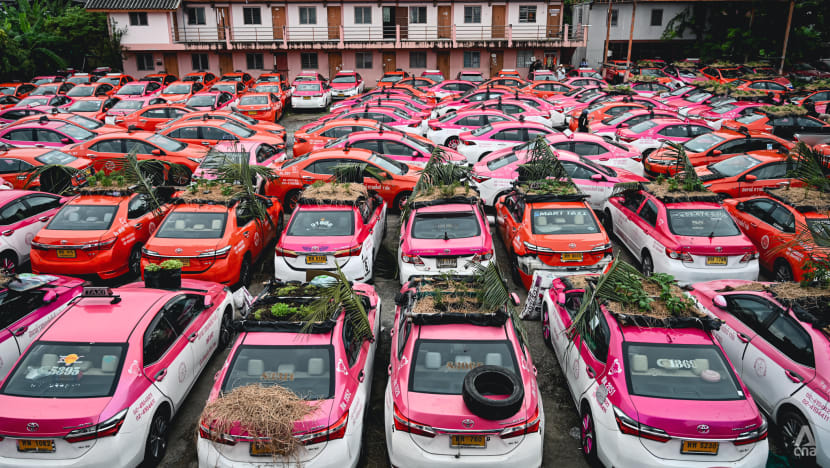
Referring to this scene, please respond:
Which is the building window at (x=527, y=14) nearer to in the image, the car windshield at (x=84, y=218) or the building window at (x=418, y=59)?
the building window at (x=418, y=59)

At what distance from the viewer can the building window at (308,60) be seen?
117 ft

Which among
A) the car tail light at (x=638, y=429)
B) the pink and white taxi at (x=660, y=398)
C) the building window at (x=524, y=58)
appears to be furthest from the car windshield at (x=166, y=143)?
the building window at (x=524, y=58)

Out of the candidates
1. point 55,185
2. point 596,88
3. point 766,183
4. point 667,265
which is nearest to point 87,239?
point 55,185

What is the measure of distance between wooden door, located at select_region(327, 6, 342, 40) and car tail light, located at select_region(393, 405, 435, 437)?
111 feet

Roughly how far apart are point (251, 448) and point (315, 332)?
1306 millimetres

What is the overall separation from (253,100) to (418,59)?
55.0 feet

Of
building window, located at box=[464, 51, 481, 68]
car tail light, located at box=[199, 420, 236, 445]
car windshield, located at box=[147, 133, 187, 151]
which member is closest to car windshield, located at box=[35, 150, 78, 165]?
car windshield, located at box=[147, 133, 187, 151]

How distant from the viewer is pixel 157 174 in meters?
11.9

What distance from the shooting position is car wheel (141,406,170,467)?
18.2ft

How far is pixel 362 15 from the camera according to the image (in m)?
35.2

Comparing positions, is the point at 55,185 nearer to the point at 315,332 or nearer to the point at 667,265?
the point at 315,332

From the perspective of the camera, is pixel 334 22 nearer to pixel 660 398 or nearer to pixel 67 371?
pixel 67 371

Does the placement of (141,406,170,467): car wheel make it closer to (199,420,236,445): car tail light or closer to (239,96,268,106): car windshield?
(199,420,236,445): car tail light

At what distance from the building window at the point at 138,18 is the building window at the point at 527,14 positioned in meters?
23.2
